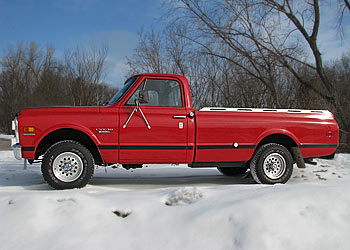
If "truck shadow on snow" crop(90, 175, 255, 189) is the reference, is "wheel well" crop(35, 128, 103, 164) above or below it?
above

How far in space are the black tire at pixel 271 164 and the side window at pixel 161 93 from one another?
1.62 meters

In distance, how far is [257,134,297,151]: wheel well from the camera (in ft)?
16.5

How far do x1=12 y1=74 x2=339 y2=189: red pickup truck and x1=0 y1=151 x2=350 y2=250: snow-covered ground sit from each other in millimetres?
910

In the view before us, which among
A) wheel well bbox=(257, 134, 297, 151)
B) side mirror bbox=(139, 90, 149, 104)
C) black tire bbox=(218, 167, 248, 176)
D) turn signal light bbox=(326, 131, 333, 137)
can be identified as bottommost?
black tire bbox=(218, 167, 248, 176)

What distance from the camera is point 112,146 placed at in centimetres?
444

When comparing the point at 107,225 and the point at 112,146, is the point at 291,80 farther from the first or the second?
the point at 107,225

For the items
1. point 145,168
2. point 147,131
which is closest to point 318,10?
point 145,168

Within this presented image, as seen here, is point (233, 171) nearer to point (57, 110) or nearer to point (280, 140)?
point (280, 140)

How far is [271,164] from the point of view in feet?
16.0

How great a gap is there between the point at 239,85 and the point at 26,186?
1217 centimetres

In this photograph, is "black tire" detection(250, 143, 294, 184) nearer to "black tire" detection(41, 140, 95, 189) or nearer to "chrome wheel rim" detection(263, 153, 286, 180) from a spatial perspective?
"chrome wheel rim" detection(263, 153, 286, 180)

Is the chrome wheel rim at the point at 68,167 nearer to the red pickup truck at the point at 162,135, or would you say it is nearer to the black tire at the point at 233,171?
the red pickup truck at the point at 162,135

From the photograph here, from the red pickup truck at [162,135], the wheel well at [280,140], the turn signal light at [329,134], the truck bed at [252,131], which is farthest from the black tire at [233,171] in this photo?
the turn signal light at [329,134]

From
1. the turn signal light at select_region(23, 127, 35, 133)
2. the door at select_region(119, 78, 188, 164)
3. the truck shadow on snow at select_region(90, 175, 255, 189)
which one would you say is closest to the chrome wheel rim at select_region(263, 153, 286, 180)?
the truck shadow on snow at select_region(90, 175, 255, 189)
